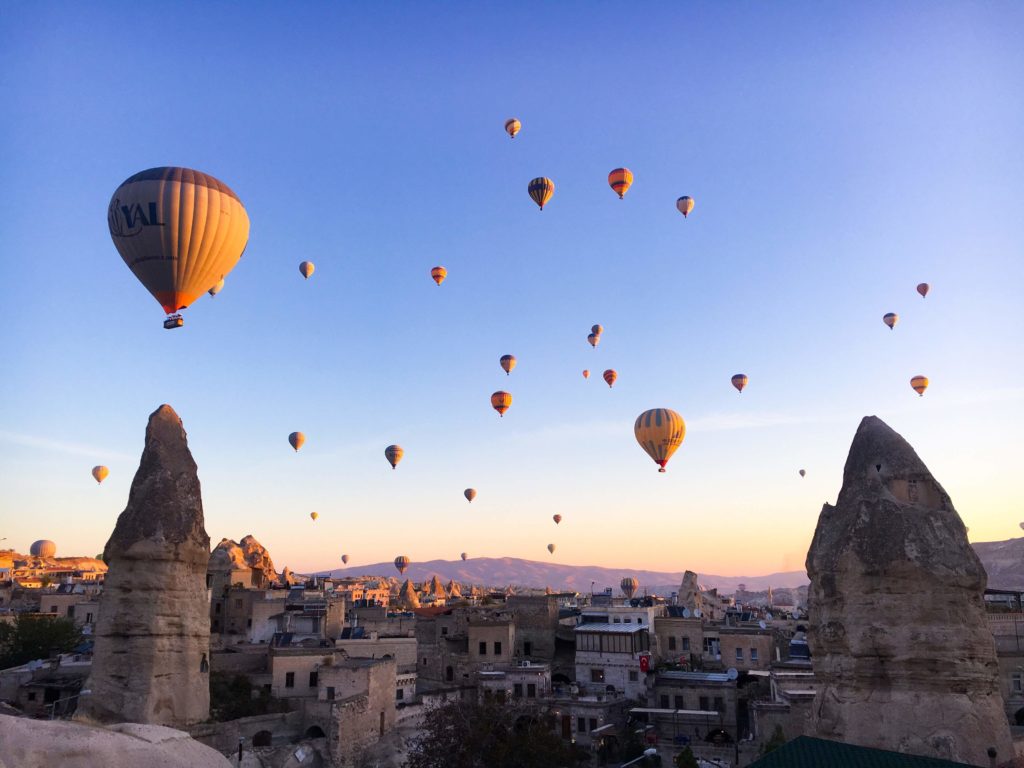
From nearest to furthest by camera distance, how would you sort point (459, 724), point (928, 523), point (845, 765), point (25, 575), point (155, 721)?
point (845, 765), point (928, 523), point (155, 721), point (459, 724), point (25, 575)

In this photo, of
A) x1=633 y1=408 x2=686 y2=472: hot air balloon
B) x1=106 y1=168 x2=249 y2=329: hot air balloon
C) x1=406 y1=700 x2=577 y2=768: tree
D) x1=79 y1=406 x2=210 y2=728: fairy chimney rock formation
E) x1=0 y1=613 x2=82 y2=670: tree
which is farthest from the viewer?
x1=633 y1=408 x2=686 y2=472: hot air balloon

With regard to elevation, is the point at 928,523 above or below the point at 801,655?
above

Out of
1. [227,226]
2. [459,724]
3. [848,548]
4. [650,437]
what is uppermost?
[227,226]

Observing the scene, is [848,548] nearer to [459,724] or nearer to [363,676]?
[459,724]

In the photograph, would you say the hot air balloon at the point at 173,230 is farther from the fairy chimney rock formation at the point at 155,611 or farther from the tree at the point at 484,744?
the tree at the point at 484,744

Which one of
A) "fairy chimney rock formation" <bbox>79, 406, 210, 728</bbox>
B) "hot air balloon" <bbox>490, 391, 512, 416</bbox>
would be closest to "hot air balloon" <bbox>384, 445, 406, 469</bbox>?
"hot air balloon" <bbox>490, 391, 512, 416</bbox>

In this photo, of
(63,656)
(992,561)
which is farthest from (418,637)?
(992,561)

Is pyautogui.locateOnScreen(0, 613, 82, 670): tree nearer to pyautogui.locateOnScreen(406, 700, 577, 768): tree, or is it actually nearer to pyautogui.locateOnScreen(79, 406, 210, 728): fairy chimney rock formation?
pyautogui.locateOnScreen(79, 406, 210, 728): fairy chimney rock formation
